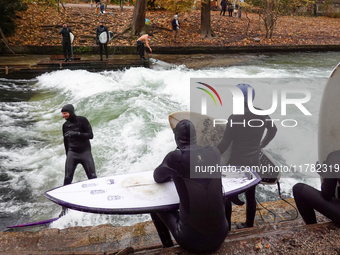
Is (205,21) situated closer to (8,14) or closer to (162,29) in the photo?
(162,29)

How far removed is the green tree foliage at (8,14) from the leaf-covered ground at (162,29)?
18.6 inches

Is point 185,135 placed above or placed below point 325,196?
above

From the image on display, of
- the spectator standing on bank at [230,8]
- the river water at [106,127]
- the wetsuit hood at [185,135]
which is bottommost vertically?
the river water at [106,127]

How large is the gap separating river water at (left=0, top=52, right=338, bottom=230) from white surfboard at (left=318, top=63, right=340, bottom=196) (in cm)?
168

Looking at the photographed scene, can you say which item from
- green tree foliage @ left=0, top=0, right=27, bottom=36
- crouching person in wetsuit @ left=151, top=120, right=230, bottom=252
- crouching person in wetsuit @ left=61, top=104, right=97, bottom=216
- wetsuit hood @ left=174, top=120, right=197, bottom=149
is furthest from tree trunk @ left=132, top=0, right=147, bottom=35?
crouching person in wetsuit @ left=151, top=120, right=230, bottom=252

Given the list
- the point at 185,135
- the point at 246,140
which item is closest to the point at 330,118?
the point at 246,140

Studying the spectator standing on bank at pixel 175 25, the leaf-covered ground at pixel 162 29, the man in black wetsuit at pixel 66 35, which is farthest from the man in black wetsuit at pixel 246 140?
the spectator standing on bank at pixel 175 25

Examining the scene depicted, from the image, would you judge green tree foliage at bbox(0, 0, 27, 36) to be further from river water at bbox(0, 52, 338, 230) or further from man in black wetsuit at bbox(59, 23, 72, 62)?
river water at bbox(0, 52, 338, 230)

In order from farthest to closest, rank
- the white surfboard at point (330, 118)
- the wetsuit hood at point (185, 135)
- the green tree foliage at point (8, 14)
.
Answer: the green tree foliage at point (8, 14) → the white surfboard at point (330, 118) → the wetsuit hood at point (185, 135)

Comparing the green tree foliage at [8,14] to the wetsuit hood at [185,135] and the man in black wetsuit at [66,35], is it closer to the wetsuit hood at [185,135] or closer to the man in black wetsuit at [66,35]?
the man in black wetsuit at [66,35]

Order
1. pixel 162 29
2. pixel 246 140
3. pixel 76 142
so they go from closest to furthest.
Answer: pixel 246 140 → pixel 76 142 → pixel 162 29

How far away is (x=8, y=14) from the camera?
1396 centimetres

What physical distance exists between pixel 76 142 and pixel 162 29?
50.4 ft

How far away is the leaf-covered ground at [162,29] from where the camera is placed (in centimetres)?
1562
